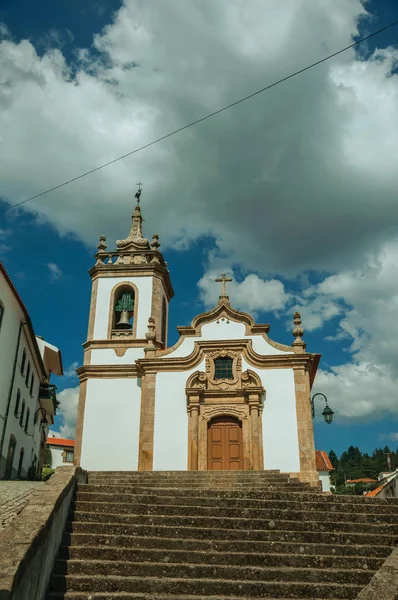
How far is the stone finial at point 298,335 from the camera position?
20.4 meters

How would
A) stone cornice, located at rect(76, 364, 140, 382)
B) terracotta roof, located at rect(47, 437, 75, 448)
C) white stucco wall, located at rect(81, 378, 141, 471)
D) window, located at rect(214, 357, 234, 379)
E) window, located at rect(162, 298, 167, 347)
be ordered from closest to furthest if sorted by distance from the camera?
white stucco wall, located at rect(81, 378, 141, 471), window, located at rect(214, 357, 234, 379), stone cornice, located at rect(76, 364, 140, 382), window, located at rect(162, 298, 167, 347), terracotta roof, located at rect(47, 437, 75, 448)

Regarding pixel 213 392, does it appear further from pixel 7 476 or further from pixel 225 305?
pixel 7 476

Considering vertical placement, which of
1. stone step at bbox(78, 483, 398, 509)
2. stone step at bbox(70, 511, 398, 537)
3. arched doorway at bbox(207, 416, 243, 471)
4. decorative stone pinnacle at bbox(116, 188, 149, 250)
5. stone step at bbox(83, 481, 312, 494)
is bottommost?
stone step at bbox(70, 511, 398, 537)

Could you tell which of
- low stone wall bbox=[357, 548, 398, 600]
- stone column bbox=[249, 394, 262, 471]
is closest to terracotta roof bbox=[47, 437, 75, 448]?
stone column bbox=[249, 394, 262, 471]

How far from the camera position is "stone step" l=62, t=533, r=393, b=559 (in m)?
7.80

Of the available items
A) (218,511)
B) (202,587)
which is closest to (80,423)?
(218,511)

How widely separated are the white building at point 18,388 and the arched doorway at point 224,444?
7.53 meters

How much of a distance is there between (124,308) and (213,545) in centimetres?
1640

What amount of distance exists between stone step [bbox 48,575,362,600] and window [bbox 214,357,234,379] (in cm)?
1359

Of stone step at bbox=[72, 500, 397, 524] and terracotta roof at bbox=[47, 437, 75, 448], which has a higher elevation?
terracotta roof at bbox=[47, 437, 75, 448]

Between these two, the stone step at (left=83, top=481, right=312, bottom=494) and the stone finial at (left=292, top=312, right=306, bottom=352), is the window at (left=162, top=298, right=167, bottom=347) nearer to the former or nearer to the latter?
the stone finial at (left=292, top=312, right=306, bottom=352)

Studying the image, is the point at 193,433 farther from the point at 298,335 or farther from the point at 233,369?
the point at 298,335

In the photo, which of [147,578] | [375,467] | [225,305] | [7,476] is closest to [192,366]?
[225,305]

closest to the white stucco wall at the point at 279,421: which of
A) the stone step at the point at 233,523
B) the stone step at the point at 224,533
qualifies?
the stone step at the point at 233,523
